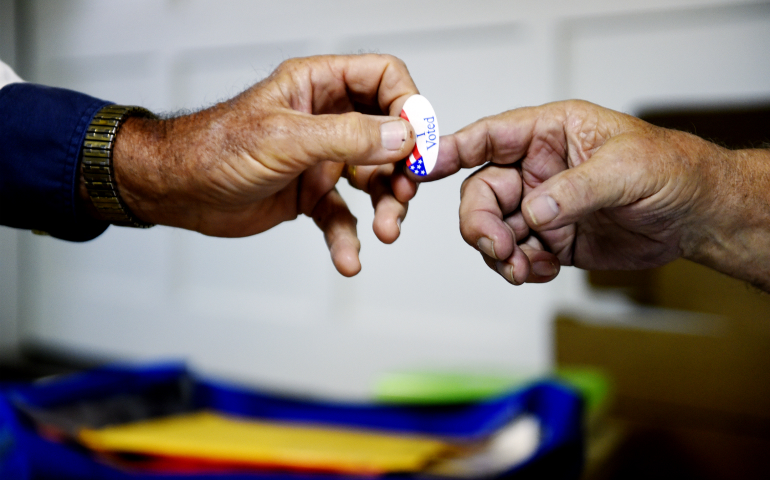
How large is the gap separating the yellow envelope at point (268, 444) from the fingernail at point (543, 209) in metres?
0.65

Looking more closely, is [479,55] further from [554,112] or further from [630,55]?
[554,112]

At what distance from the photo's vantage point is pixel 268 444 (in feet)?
4.52

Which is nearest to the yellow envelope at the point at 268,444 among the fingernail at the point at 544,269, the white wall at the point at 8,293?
the fingernail at the point at 544,269

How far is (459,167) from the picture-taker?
3.21ft

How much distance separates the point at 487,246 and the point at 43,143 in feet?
2.19

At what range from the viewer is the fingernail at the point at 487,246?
85cm

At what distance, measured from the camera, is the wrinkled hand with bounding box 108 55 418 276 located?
81 centimetres

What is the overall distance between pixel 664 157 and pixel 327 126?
462mm

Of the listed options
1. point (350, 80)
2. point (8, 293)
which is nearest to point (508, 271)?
point (350, 80)

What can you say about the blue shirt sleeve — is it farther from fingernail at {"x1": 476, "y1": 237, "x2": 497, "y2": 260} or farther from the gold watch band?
fingernail at {"x1": 476, "y1": 237, "x2": 497, "y2": 260}

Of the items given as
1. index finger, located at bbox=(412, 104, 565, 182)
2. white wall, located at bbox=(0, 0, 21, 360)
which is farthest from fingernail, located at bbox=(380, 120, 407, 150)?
white wall, located at bbox=(0, 0, 21, 360)

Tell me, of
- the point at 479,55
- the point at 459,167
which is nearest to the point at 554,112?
the point at 459,167

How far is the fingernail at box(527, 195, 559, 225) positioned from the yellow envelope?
655 millimetres

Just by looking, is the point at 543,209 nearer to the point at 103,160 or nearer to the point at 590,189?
the point at 590,189
